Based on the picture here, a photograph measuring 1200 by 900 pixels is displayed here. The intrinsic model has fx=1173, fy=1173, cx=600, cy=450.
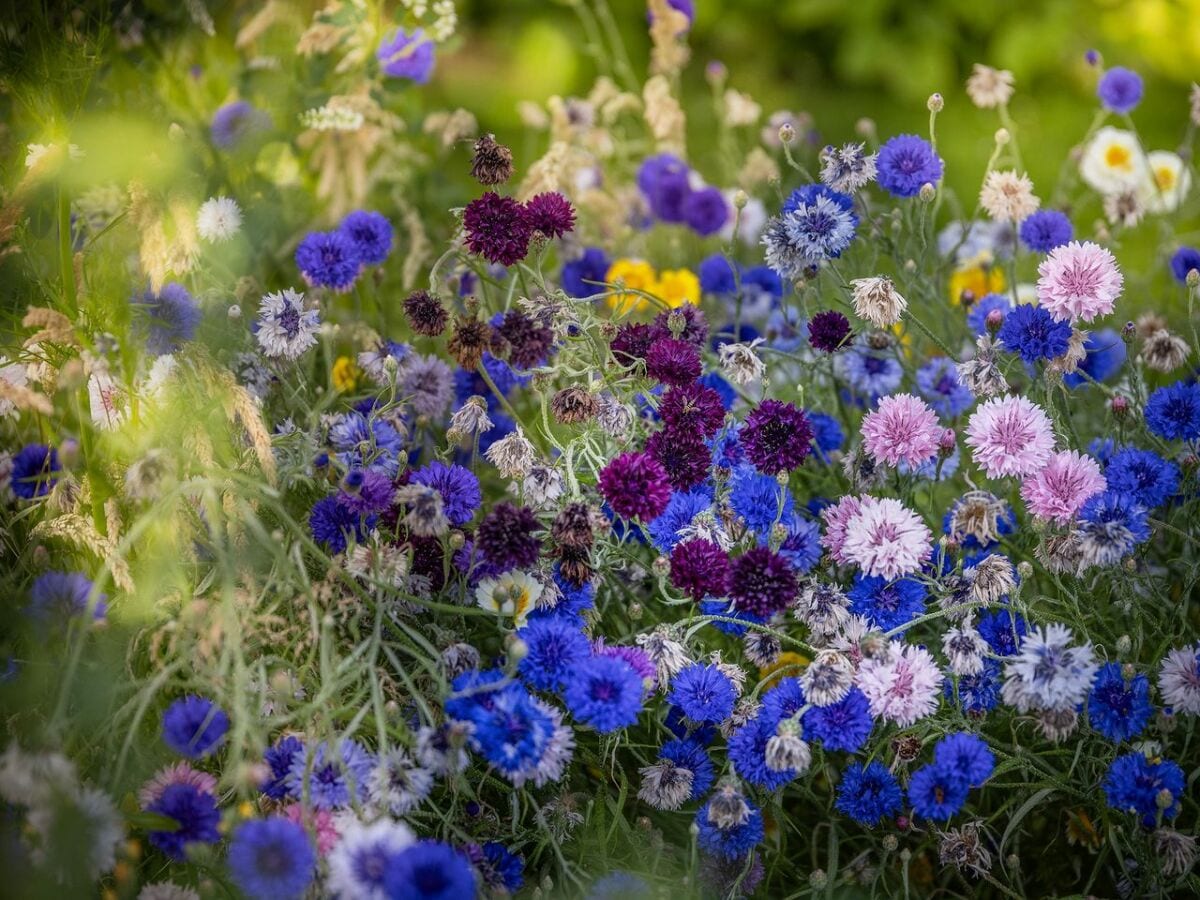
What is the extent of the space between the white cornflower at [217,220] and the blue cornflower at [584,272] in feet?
1.63

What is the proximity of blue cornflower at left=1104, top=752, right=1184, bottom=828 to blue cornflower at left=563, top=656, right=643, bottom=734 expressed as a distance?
1.54 ft

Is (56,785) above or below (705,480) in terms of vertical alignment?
below

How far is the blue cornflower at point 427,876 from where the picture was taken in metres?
0.91

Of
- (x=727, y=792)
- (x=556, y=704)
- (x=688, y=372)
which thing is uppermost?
(x=688, y=372)

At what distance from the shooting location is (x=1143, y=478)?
1278mm

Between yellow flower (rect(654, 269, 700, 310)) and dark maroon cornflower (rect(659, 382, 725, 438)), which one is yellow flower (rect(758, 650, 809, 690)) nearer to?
dark maroon cornflower (rect(659, 382, 725, 438))

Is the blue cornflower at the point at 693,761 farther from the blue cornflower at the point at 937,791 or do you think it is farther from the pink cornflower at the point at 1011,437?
the pink cornflower at the point at 1011,437

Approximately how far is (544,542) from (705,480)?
189 millimetres

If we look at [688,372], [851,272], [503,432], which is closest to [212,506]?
[688,372]

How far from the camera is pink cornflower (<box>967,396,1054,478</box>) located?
3.89ft

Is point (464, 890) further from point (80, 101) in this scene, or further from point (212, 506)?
point (80, 101)

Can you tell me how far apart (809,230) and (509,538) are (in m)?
0.51

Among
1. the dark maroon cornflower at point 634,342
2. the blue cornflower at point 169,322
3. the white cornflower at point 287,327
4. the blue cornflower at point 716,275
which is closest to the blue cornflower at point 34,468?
the blue cornflower at point 169,322

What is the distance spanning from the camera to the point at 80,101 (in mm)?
1315
